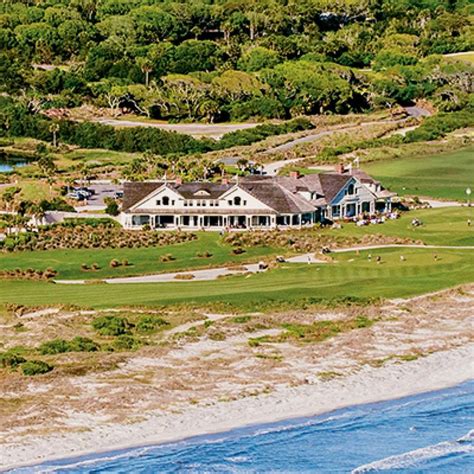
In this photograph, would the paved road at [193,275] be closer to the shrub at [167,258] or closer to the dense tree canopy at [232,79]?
the shrub at [167,258]

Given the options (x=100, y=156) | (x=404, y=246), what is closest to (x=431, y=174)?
(x=100, y=156)

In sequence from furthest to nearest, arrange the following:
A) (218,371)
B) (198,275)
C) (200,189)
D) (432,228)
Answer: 1. (200,189)
2. (432,228)
3. (198,275)
4. (218,371)

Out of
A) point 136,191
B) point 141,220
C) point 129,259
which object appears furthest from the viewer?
point 136,191

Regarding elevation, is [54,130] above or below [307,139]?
above

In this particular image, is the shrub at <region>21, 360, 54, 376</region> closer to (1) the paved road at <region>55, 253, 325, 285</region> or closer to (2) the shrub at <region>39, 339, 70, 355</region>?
(2) the shrub at <region>39, 339, 70, 355</region>

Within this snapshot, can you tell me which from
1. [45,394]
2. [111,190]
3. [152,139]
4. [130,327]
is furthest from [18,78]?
[45,394]

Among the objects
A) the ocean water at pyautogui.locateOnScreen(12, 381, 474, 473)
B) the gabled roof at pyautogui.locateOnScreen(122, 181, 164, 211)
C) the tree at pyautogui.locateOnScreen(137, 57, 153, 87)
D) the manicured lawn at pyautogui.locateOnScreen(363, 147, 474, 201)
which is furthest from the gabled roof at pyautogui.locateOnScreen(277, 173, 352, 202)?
the tree at pyautogui.locateOnScreen(137, 57, 153, 87)

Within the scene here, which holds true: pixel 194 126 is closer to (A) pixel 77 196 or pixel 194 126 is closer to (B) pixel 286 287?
(A) pixel 77 196
